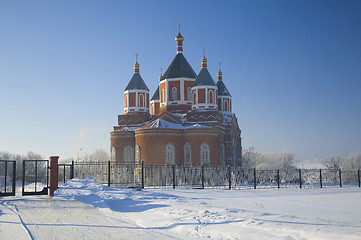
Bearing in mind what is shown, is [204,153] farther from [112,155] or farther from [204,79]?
[112,155]

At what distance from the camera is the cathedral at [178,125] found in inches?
1217

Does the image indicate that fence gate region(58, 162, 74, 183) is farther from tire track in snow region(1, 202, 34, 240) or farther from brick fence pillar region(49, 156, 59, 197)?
tire track in snow region(1, 202, 34, 240)

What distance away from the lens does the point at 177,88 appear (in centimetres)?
3609

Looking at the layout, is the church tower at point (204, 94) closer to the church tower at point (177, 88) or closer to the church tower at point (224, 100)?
the church tower at point (177, 88)

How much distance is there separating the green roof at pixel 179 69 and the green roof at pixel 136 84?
2183 millimetres

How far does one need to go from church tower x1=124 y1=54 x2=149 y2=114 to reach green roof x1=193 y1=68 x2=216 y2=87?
18.2 feet

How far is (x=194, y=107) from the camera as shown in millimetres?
34469

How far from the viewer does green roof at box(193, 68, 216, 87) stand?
34.4 m

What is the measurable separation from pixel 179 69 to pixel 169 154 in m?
9.63

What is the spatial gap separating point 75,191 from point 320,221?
9972 mm

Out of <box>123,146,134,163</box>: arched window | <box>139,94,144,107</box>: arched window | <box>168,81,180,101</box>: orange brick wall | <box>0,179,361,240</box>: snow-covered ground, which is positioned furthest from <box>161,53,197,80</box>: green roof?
<box>0,179,361,240</box>: snow-covered ground

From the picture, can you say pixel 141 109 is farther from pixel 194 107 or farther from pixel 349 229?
pixel 349 229

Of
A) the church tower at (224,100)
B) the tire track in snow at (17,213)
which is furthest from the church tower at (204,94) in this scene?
the tire track in snow at (17,213)

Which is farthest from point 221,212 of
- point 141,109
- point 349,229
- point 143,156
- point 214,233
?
point 141,109
